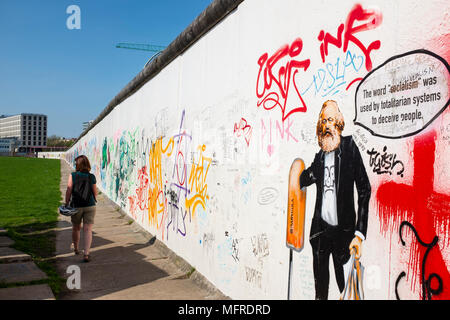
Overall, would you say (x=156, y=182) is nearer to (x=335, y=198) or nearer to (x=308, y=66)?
(x=308, y=66)

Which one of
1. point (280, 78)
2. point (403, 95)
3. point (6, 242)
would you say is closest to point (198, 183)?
point (280, 78)

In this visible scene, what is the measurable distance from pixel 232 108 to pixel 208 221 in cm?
157

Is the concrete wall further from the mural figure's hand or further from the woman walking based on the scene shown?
the woman walking

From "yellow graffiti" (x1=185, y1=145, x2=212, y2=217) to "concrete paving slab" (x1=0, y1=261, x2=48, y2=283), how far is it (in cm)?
224

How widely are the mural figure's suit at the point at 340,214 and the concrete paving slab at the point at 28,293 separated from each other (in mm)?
3219

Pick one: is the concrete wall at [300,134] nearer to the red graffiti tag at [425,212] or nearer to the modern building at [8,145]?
the red graffiti tag at [425,212]

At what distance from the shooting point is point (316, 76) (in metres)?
3.24

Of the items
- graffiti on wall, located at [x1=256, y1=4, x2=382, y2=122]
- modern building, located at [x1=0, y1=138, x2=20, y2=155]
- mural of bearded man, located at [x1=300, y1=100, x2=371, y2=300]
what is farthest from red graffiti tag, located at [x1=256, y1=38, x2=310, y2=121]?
modern building, located at [x1=0, y1=138, x2=20, y2=155]

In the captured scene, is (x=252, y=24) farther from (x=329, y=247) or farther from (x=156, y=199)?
(x=156, y=199)

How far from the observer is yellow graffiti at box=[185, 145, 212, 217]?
560cm

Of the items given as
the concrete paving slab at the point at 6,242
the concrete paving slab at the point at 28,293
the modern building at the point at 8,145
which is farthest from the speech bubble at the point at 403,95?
the modern building at the point at 8,145

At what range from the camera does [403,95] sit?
2395 millimetres

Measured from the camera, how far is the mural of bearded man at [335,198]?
2712 millimetres

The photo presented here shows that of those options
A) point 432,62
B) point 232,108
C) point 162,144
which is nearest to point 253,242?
point 232,108
